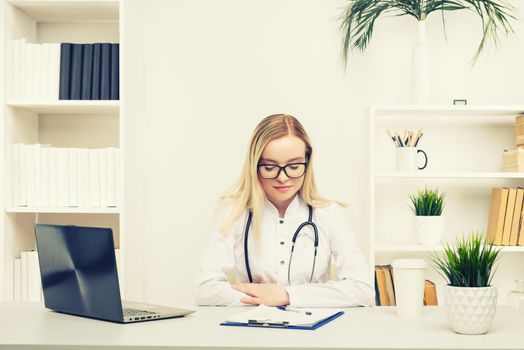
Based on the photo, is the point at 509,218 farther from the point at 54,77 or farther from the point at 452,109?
the point at 54,77

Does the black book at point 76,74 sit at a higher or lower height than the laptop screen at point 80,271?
higher

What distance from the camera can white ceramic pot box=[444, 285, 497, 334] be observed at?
1.60 metres

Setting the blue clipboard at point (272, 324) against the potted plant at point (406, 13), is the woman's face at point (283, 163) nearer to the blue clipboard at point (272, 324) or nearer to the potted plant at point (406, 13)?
the blue clipboard at point (272, 324)

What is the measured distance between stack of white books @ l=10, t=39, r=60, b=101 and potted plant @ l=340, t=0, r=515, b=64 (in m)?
1.46

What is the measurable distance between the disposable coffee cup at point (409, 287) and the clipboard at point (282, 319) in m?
0.17

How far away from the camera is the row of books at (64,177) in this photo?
3.09m

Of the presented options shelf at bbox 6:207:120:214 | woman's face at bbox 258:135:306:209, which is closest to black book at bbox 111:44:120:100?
shelf at bbox 6:207:120:214

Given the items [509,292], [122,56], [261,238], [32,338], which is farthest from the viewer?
[509,292]

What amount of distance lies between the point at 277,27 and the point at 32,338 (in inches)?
93.2

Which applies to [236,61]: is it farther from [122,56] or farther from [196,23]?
[122,56]

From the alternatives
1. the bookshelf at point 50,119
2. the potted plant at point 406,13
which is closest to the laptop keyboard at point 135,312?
the bookshelf at point 50,119

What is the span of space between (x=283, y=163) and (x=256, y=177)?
115 mm

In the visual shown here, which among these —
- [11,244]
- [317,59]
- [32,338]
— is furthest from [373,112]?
[32,338]

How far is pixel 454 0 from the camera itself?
3.44m
